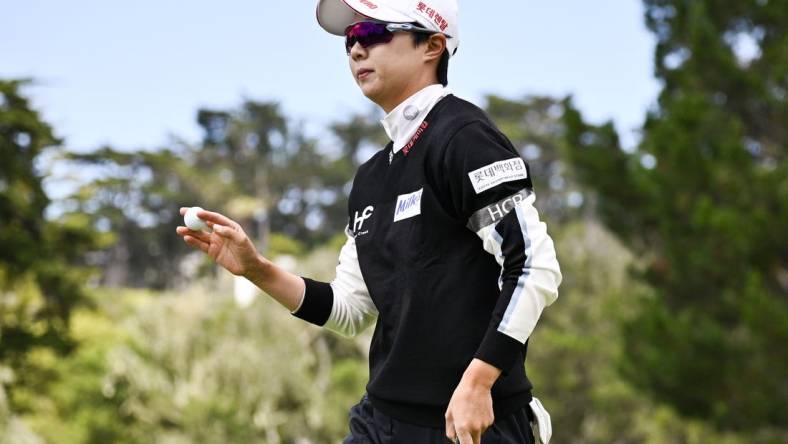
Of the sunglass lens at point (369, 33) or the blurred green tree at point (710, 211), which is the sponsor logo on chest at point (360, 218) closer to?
the sunglass lens at point (369, 33)

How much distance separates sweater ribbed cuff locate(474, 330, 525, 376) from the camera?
2416 mm

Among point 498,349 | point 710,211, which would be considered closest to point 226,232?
point 498,349

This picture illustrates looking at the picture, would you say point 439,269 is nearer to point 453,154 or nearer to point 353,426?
point 453,154

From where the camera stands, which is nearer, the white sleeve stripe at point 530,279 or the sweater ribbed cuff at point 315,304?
the white sleeve stripe at point 530,279

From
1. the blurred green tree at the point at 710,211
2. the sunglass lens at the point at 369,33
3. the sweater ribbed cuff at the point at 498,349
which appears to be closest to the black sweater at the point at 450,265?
the sweater ribbed cuff at the point at 498,349

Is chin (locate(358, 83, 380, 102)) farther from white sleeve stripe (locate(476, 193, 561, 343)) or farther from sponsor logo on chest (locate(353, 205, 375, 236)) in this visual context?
white sleeve stripe (locate(476, 193, 561, 343))

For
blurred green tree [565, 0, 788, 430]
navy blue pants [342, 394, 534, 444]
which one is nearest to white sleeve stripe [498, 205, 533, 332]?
navy blue pants [342, 394, 534, 444]

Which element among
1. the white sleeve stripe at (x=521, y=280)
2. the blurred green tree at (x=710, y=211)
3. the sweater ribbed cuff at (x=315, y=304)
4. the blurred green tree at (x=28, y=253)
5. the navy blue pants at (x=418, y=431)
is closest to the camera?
the white sleeve stripe at (x=521, y=280)

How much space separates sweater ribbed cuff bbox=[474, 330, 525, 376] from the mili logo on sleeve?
42 centimetres

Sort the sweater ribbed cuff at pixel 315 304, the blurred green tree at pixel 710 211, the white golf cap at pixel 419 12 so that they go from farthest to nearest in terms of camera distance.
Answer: the blurred green tree at pixel 710 211 < the sweater ribbed cuff at pixel 315 304 < the white golf cap at pixel 419 12

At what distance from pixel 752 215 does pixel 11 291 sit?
13.3 metres

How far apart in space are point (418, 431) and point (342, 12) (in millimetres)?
1194

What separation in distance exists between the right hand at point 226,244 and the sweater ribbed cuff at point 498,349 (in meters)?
0.78

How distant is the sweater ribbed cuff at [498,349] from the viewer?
2.42 m
